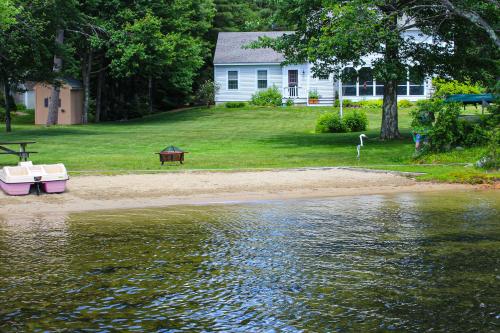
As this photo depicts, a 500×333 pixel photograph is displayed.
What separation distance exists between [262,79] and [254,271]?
171 feet

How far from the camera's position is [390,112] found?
107ft

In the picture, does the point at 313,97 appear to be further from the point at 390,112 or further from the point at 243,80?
the point at 390,112

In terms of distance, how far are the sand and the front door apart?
39336mm

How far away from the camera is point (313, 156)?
87.8ft

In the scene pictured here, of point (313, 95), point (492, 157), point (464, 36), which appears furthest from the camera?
point (313, 95)

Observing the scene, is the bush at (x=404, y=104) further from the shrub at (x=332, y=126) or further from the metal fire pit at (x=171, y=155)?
the metal fire pit at (x=171, y=155)

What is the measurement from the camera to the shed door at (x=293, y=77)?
61125 millimetres

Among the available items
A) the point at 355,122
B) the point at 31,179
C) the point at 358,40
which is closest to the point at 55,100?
the point at 355,122

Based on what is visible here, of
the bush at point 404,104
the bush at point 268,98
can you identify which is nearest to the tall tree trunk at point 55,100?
the bush at point 268,98

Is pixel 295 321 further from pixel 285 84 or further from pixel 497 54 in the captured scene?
pixel 285 84

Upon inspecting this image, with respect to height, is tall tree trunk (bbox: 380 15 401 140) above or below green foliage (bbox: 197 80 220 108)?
below

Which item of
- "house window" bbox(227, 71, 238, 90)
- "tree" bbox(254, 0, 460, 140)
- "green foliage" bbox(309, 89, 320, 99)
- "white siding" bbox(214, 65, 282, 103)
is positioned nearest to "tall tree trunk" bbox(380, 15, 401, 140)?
"tree" bbox(254, 0, 460, 140)

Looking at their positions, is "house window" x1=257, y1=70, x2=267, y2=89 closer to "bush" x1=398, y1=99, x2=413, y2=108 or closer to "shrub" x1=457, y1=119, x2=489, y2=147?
"bush" x1=398, y1=99, x2=413, y2=108

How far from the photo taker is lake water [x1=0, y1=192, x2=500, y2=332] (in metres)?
8.34
